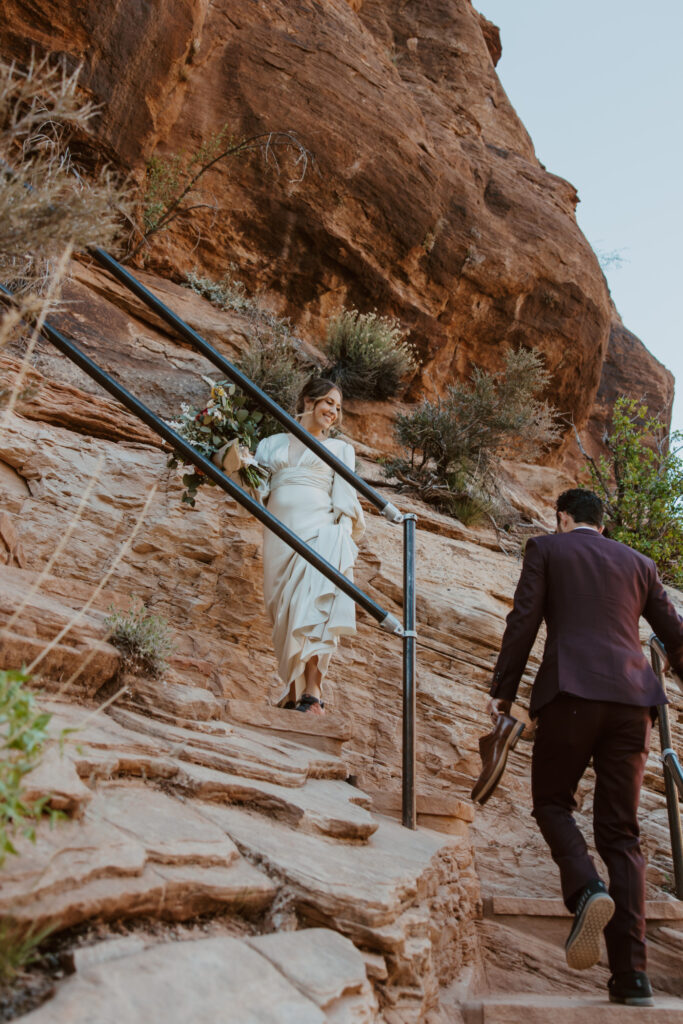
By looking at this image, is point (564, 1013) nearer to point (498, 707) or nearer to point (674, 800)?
point (498, 707)

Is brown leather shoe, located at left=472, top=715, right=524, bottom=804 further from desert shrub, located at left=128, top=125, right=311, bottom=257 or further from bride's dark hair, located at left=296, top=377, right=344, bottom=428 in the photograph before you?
desert shrub, located at left=128, top=125, right=311, bottom=257

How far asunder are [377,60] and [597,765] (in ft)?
35.9

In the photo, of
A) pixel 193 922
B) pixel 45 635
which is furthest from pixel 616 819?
pixel 45 635

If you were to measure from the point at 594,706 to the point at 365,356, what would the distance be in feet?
22.5

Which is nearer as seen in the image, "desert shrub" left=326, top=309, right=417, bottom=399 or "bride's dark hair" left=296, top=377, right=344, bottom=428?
"bride's dark hair" left=296, top=377, right=344, bottom=428

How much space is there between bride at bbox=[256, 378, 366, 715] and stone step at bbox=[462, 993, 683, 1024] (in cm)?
184

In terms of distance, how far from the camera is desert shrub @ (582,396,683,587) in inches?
343

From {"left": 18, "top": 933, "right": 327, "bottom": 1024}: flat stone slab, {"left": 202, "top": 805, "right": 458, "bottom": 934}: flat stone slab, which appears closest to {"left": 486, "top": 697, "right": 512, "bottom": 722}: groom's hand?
{"left": 202, "top": 805, "right": 458, "bottom": 934}: flat stone slab

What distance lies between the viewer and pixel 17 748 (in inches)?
70.3

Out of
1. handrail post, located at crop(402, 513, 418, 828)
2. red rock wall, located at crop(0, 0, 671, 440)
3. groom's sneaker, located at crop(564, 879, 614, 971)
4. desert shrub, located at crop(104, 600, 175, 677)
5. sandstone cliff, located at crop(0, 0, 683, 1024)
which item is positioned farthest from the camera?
red rock wall, located at crop(0, 0, 671, 440)

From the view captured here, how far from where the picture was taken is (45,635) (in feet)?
9.83

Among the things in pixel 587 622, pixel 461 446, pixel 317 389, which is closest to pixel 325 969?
pixel 587 622

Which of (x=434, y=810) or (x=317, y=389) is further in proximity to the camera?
(x=317, y=389)

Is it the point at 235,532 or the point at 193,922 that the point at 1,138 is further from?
the point at 235,532
